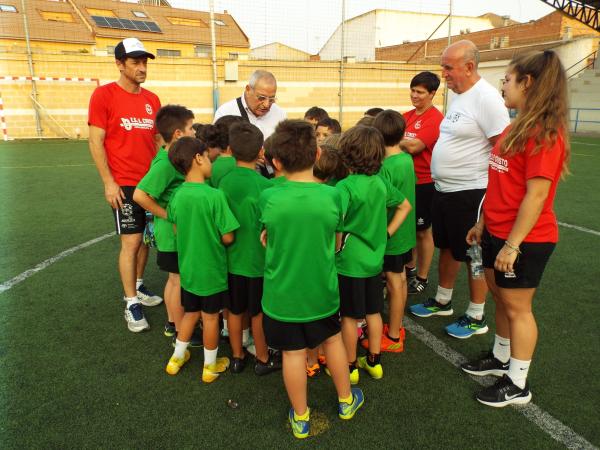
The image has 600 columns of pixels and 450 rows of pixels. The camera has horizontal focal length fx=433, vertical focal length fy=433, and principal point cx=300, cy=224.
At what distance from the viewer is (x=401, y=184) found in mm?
3229

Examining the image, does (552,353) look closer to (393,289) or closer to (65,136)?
(393,289)

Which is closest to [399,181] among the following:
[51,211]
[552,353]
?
[552,353]

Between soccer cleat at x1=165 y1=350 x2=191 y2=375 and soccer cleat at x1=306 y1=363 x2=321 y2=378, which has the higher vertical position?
soccer cleat at x1=165 y1=350 x2=191 y2=375

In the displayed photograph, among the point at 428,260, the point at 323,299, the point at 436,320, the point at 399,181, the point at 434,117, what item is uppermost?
the point at 434,117

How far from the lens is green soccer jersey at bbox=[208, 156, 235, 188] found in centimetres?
299

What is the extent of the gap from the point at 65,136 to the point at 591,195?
18.3 meters

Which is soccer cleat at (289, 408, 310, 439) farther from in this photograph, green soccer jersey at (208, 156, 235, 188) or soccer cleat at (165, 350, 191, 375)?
green soccer jersey at (208, 156, 235, 188)

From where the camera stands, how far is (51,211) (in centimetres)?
726

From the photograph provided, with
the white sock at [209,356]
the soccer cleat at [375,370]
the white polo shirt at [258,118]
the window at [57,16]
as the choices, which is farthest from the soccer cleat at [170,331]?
the window at [57,16]

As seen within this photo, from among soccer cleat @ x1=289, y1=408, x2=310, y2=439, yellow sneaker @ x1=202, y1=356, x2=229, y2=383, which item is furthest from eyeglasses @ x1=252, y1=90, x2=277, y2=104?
soccer cleat @ x1=289, y1=408, x2=310, y2=439

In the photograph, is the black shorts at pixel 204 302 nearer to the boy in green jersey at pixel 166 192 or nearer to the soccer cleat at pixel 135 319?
the boy in green jersey at pixel 166 192

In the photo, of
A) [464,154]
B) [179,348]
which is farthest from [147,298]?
[464,154]

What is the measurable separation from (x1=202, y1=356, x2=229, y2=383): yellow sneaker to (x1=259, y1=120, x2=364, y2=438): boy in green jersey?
783 mm

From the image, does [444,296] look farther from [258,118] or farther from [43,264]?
[43,264]
